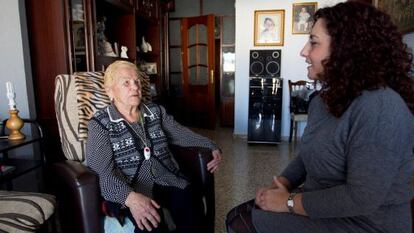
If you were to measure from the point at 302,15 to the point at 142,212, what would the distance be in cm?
373

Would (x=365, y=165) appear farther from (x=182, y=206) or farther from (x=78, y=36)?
(x=78, y=36)

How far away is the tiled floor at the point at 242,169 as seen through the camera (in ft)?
7.67

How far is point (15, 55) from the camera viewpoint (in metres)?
1.97

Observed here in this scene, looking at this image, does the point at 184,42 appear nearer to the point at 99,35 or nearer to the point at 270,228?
the point at 99,35

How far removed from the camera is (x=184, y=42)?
16.5 ft

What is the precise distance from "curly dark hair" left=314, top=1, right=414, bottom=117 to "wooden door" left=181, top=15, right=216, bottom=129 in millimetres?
4095

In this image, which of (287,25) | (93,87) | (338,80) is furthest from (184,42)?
(338,80)

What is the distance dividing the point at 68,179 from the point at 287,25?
12.1 feet

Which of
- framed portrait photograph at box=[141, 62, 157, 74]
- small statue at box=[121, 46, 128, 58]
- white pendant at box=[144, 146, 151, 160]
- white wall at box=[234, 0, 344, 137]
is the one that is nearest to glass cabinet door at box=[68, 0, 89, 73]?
small statue at box=[121, 46, 128, 58]

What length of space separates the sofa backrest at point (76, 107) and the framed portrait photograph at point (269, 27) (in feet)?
10.0

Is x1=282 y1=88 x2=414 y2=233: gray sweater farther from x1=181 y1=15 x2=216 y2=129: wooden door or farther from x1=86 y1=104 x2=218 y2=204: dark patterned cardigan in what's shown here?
x1=181 y1=15 x2=216 y2=129: wooden door

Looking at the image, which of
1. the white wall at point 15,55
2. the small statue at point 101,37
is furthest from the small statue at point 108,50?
the white wall at point 15,55

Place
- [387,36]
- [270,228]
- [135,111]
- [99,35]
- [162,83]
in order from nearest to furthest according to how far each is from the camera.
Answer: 1. [387,36]
2. [270,228]
3. [135,111]
4. [99,35]
5. [162,83]

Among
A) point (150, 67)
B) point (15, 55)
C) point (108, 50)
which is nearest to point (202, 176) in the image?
point (15, 55)
